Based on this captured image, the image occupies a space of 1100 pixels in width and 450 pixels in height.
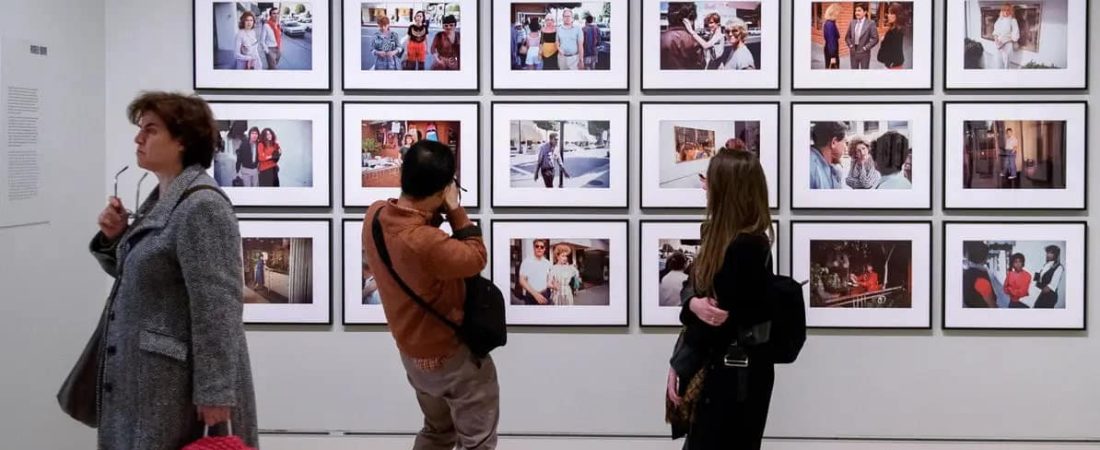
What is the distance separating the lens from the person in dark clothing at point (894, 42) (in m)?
6.07

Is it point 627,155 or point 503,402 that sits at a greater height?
point 627,155

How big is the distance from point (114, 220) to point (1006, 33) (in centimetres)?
435

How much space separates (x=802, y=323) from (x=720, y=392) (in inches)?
15.5

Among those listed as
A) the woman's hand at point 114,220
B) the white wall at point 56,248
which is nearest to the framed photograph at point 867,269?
the woman's hand at point 114,220

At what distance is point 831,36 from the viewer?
6.10 metres

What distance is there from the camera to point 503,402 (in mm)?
Result: 6297

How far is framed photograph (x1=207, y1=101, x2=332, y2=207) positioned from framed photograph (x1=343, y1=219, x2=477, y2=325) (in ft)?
0.76

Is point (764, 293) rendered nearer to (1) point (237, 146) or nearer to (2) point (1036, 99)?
(2) point (1036, 99)

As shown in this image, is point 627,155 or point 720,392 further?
point 627,155

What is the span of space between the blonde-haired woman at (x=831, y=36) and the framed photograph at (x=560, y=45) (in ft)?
3.26

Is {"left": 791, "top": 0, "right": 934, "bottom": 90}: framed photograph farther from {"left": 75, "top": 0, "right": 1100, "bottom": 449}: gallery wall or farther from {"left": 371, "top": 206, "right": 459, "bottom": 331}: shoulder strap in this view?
{"left": 371, "top": 206, "right": 459, "bottom": 331}: shoulder strap

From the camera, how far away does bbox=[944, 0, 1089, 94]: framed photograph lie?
604cm

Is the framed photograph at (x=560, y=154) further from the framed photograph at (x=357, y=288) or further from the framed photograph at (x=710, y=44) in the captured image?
the framed photograph at (x=357, y=288)

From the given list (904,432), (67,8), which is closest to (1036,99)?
(904,432)
